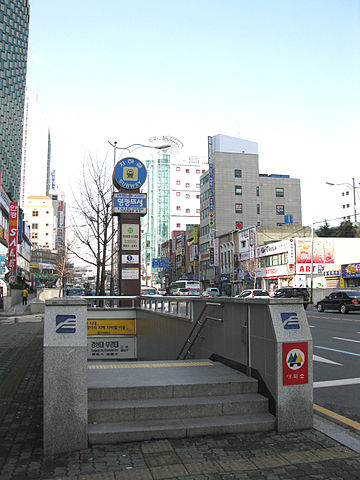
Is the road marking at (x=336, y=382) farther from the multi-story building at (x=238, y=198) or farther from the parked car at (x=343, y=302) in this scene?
the multi-story building at (x=238, y=198)

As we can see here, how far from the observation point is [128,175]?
69.6 feet

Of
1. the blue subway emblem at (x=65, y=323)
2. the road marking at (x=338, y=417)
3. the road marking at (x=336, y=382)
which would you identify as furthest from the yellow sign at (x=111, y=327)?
the blue subway emblem at (x=65, y=323)

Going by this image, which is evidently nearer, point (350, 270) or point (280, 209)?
point (350, 270)

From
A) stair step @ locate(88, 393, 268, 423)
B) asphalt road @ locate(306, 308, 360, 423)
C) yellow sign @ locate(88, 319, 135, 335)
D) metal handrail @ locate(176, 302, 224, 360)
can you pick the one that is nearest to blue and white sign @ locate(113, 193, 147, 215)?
yellow sign @ locate(88, 319, 135, 335)

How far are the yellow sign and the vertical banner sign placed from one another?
36.2 metres

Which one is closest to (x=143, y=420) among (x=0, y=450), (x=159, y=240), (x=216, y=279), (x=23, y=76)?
(x=0, y=450)

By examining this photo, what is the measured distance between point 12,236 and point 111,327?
3862cm

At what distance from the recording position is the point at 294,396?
5.32 metres

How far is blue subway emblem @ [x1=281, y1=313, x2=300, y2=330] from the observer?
5.46 m

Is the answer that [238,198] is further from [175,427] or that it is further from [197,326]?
[175,427]

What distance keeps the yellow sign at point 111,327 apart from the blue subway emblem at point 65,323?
10359mm

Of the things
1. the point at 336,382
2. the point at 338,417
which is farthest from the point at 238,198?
the point at 338,417

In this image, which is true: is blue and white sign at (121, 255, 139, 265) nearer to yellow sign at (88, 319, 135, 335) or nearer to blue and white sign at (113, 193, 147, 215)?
blue and white sign at (113, 193, 147, 215)

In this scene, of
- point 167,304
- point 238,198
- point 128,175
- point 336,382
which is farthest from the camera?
point 238,198
